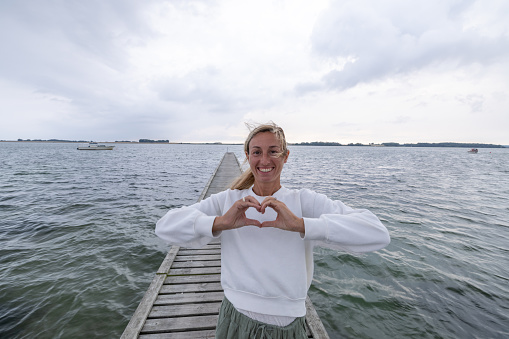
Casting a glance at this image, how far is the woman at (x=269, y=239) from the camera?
154cm

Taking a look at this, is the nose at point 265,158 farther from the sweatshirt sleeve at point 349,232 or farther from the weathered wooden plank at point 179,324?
the weathered wooden plank at point 179,324

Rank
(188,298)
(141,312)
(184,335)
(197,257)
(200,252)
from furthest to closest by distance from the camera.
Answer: (200,252)
(197,257)
(188,298)
(141,312)
(184,335)

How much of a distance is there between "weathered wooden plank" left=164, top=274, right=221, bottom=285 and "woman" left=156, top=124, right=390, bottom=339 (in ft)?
10.7

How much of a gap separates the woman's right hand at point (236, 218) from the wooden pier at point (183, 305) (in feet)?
9.26

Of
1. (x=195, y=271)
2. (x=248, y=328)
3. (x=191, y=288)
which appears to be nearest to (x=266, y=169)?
(x=248, y=328)

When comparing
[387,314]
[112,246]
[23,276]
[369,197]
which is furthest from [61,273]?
[369,197]

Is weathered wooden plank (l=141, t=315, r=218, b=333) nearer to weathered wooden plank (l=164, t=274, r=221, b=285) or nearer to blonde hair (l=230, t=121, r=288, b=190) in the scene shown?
weathered wooden plank (l=164, t=274, r=221, b=285)

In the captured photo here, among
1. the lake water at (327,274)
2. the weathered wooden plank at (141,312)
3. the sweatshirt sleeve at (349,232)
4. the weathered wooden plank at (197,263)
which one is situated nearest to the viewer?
the sweatshirt sleeve at (349,232)

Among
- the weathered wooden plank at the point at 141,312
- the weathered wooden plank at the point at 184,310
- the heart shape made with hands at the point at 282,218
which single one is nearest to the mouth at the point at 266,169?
the heart shape made with hands at the point at 282,218

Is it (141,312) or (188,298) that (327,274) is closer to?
(188,298)

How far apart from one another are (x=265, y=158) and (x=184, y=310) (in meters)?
3.56

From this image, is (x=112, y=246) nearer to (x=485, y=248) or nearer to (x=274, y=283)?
(x=274, y=283)

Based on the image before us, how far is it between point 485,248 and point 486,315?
15.0 ft

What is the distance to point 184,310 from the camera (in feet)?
12.9
